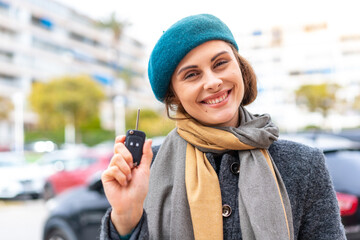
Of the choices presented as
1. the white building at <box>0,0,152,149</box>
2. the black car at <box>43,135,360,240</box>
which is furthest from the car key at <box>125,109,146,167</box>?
the white building at <box>0,0,152,149</box>

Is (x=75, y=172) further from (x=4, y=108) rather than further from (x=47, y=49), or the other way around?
(x=47, y=49)

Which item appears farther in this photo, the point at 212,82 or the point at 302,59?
the point at 302,59

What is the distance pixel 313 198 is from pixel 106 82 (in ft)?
214

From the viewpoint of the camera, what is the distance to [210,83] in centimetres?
177

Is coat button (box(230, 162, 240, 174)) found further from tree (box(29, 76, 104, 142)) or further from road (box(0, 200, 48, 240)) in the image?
tree (box(29, 76, 104, 142))

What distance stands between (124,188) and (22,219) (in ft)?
31.2

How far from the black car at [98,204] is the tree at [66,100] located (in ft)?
114

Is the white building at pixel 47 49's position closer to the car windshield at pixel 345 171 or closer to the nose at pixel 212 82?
the car windshield at pixel 345 171

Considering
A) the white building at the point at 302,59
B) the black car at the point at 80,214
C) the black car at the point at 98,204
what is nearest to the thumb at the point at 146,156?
the black car at the point at 98,204

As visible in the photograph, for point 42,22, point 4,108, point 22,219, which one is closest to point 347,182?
point 22,219

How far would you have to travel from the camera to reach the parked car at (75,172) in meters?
10.4

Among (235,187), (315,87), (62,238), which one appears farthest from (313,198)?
(315,87)

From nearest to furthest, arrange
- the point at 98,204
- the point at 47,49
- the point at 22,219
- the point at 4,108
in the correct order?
the point at 98,204 → the point at 22,219 → the point at 4,108 → the point at 47,49

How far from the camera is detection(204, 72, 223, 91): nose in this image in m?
1.77
